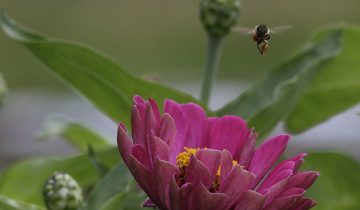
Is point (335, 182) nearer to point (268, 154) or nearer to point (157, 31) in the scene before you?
point (268, 154)

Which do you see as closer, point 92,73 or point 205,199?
point 205,199

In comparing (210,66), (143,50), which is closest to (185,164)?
(210,66)

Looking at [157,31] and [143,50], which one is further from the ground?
[157,31]

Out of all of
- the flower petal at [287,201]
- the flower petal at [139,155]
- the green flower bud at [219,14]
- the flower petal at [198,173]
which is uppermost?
the green flower bud at [219,14]

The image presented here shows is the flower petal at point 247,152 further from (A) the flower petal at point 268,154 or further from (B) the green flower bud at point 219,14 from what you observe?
(B) the green flower bud at point 219,14

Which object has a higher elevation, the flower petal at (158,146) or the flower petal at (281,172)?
the flower petal at (281,172)

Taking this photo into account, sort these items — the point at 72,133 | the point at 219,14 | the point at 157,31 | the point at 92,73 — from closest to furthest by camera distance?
the point at 92,73 < the point at 219,14 < the point at 72,133 < the point at 157,31

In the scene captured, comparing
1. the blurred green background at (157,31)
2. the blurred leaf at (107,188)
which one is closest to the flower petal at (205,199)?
the blurred leaf at (107,188)

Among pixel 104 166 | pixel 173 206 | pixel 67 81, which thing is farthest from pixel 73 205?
pixel 173 206
